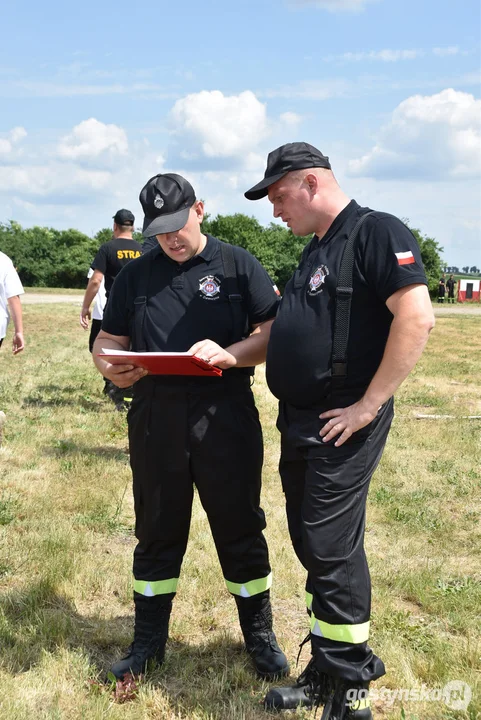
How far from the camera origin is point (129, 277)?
3.82 m

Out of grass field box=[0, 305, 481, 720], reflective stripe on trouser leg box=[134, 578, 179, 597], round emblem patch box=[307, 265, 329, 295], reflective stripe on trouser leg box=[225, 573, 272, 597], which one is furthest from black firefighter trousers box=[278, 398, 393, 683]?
reflective stripe on trouser leg box=[134, 578, 179, 597]

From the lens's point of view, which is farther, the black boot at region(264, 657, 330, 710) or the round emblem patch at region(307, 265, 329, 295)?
the black boot at region(264, 657, 330, 710)

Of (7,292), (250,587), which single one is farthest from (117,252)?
(250,587)

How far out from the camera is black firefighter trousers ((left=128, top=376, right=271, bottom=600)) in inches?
143

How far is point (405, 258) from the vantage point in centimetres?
292

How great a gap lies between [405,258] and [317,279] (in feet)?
1.26

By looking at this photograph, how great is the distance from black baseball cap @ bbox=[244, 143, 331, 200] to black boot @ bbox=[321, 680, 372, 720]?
2071mm

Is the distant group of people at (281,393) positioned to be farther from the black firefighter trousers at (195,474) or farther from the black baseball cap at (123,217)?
the black baseball cap at (123,217)

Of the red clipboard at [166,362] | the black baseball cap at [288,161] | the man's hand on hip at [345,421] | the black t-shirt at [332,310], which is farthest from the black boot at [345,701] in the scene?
the black baseball cap at [288,161]

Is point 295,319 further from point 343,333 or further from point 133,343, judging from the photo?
point 133,343

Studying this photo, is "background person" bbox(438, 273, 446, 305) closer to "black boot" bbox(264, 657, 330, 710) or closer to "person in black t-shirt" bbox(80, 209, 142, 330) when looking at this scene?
"person in black t-shirt" bbox(80, 209, 142, 330)

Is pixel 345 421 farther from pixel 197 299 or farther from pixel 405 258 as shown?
pixel 197 299

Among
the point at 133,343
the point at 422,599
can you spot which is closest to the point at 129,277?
the point at 133,343

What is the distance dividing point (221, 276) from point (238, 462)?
898 mm
